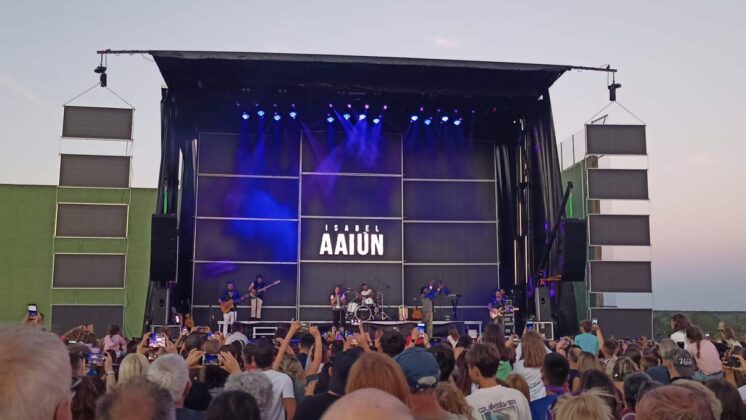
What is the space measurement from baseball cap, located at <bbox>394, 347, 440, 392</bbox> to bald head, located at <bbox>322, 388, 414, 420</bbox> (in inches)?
76.3

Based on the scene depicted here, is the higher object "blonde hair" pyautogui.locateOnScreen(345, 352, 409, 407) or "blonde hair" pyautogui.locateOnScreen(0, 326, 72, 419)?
"blonde hair" pyautogui.locateOnScreen(0, 326, 72, 419)

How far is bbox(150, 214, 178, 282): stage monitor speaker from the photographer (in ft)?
Answer: 52.6

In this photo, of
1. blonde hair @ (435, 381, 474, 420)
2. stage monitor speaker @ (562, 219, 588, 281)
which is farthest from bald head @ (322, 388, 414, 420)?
stage monitor speaker @ (562, 219, 588, 281)

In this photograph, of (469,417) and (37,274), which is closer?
(469,417)

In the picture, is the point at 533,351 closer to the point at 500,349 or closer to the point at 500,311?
the point at 500,349

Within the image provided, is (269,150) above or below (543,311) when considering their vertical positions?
above

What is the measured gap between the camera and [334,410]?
55.4 inches

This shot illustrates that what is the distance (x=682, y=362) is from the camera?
18.3 feet

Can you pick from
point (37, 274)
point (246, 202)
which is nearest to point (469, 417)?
point (246, 202)

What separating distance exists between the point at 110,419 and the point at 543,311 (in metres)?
15.5

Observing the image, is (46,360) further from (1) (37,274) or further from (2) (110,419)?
(1) (37,274)

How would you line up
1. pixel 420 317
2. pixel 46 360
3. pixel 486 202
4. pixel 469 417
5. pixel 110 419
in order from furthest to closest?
1. pixel 486 202
2. pixel 420 317
3. pixel 469 417
4. pixel 110 419
5. pixel 46 360

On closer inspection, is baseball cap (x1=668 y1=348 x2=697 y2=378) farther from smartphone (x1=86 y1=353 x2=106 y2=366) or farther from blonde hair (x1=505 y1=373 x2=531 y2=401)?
smartphone (x1=86 y1=353 x2=106 y2=366)

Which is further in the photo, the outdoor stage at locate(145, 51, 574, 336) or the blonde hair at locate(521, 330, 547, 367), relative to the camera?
the outdoor stage at locate(145, 51, 574, 336)
